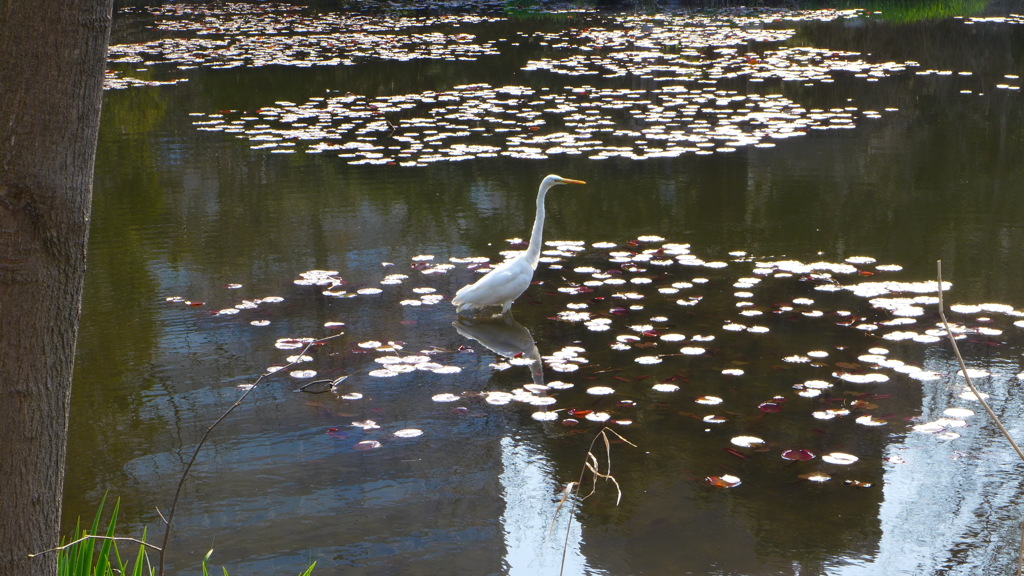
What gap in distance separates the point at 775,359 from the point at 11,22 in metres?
4.52

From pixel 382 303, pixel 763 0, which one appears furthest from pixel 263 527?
pixel 763 0

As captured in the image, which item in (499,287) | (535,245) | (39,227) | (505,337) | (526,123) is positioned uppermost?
(39,227)

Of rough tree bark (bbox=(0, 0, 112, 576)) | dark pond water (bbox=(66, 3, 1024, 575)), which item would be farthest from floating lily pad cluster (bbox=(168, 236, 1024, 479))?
rough tree bark (bbox=(0, 0, 112, 576))

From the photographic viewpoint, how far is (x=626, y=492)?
4.20 metres

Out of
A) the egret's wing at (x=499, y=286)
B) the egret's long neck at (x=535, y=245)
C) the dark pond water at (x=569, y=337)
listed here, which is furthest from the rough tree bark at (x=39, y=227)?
the egret's long neck at (x=535, y=245)

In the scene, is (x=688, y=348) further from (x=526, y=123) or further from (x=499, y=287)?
(x=526, y=123)

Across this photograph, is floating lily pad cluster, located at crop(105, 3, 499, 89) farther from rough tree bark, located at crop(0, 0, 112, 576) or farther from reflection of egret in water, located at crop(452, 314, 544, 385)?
rough tree bark, located at crop(0, 0, 112, 576)

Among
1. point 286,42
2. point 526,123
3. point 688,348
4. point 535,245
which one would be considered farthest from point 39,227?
point 286,42

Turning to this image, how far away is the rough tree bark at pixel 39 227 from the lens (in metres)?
1.74

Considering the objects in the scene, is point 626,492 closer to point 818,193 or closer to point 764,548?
point 764,548

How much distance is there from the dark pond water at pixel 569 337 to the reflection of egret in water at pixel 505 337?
0.03 m

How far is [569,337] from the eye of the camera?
584cm


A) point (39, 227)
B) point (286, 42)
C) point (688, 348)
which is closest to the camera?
→ point (39, 227)

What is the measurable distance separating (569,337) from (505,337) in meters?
0.43
